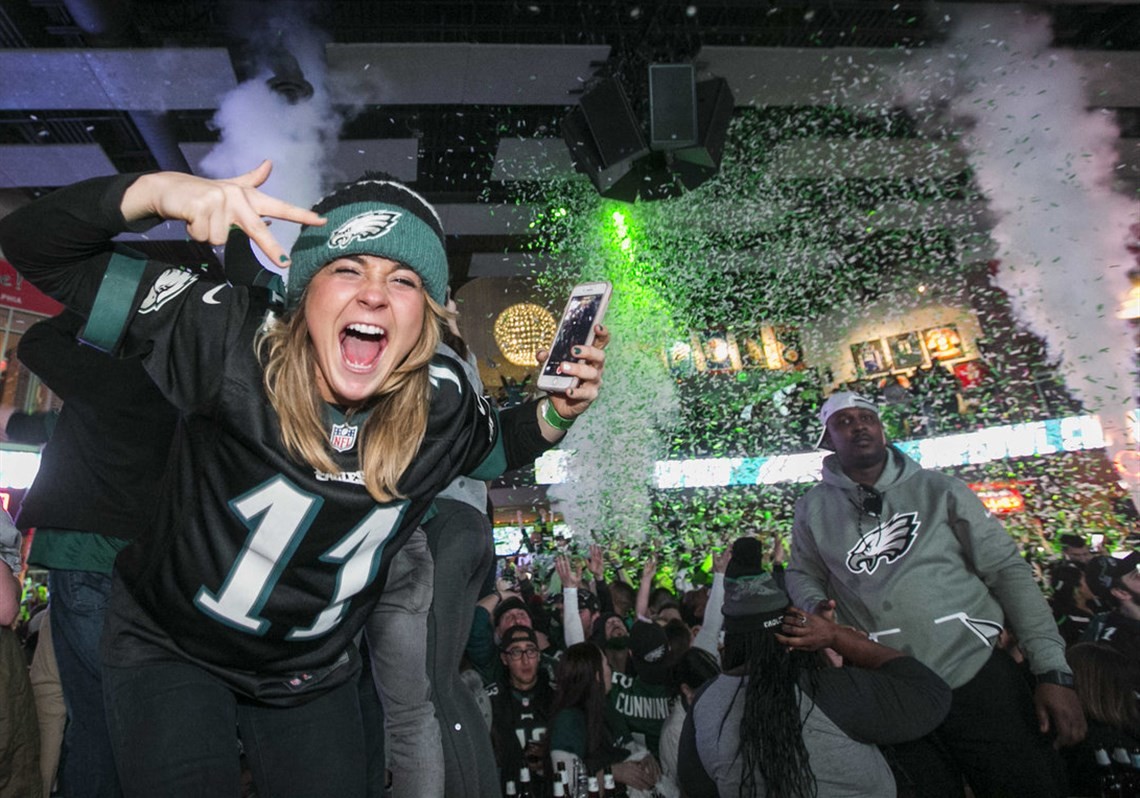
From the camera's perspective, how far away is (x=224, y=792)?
1.19m

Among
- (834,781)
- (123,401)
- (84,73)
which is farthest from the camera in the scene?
(84,73)

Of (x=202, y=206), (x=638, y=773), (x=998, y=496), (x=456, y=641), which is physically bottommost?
(x=638, y=773)

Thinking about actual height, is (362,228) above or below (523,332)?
below

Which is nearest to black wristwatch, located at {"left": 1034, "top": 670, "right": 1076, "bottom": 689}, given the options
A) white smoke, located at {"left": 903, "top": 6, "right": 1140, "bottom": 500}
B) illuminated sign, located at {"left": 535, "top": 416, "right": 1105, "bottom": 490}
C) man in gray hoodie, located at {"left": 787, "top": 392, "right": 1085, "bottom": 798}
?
man in gray hoodie, located at {"left": 787, "top": 392, "right": 1085, "bottom": 798}

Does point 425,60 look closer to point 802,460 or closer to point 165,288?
point 165,288

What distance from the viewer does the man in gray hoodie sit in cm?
255

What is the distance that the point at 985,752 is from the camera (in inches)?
99.7

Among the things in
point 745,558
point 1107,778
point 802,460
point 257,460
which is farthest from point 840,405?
point 802,460

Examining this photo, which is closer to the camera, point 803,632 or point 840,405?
point 803,632

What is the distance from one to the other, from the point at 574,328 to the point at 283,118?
503 cm

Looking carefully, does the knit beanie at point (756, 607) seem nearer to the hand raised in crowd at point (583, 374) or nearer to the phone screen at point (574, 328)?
the hand raised in crowd at point (583, 374)

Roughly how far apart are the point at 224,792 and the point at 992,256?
10.4 metres

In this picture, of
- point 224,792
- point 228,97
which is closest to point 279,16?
point 228,97

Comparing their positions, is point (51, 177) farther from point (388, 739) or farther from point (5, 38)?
point (388, 739)
